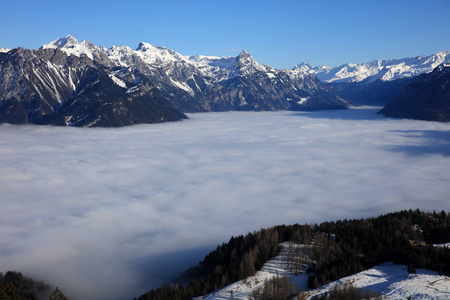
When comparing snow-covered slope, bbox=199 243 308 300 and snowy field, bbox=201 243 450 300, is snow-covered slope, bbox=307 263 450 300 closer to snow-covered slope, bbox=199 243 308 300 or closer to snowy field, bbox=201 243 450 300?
snowy field, bbox=201 243 450 300

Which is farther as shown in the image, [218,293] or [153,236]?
[153,236]

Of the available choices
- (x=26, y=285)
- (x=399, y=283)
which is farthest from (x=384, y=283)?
(x=26, y=285)

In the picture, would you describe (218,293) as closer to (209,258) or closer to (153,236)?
(209,258)

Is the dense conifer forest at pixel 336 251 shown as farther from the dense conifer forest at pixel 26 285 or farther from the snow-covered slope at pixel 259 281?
the dense conifer forest at pixel 26 285

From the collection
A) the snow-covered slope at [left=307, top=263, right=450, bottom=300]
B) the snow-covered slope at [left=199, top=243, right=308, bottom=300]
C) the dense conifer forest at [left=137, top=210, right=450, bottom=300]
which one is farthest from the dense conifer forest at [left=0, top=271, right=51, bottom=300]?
the snow-covered slope at [left=307, top=263, right=450, bottom=300]

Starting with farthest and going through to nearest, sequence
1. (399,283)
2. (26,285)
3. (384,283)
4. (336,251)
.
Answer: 1. (26,285)
2. (336,251)
3. (384,283)
4. (399,283)

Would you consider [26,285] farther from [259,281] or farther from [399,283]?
[399,283]

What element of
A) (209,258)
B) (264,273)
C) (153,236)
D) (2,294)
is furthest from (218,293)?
(153,236)

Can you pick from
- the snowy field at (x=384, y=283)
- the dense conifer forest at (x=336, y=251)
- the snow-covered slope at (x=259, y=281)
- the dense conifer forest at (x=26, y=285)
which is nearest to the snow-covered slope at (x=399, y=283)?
the snowy field at (x=384, y=283)
